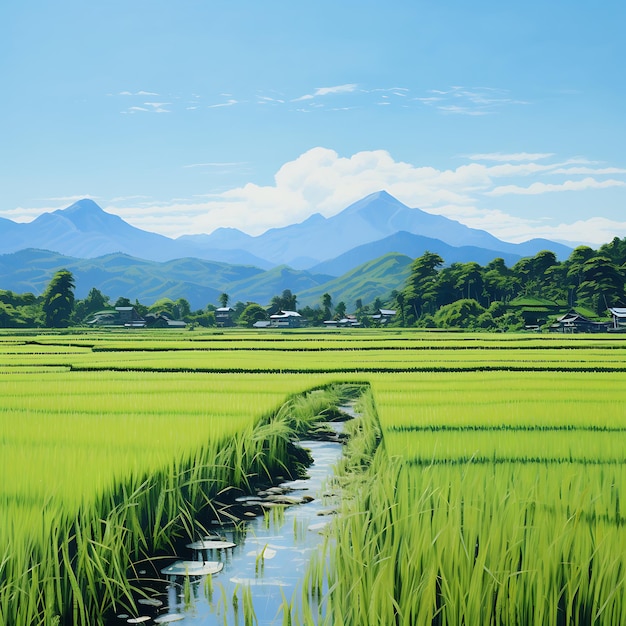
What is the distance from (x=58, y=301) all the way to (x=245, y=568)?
73.3m

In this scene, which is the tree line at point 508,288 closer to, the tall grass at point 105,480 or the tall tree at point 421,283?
the tall tree at point 421,283

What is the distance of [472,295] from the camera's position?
86.6m

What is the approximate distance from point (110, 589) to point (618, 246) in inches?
3878

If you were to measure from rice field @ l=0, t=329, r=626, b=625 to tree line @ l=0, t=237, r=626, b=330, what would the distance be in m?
59.5

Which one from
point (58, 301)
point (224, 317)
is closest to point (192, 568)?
point (58, 301)

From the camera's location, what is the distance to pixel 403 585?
3.89 metres

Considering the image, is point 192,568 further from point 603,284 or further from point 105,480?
point 603,284

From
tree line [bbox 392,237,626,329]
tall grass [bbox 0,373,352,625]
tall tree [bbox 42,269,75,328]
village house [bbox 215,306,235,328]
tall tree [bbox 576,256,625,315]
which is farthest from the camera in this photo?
village house [bbox 215,306,235,328]

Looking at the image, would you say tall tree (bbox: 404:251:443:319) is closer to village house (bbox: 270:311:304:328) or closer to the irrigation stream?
village house (bbox: 270:311:304:328)

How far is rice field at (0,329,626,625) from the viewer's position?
3.87 metres

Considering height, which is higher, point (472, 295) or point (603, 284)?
point (603, 284)

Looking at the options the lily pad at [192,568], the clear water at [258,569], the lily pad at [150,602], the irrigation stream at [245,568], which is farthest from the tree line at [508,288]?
the lily pad at [150,602]

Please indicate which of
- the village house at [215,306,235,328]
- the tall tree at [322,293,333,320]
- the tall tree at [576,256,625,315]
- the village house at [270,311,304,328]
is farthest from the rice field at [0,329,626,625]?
Answer: the village house at [215,306,235,328]

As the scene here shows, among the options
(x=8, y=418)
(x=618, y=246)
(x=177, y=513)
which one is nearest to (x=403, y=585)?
(x=177, y=513)
